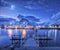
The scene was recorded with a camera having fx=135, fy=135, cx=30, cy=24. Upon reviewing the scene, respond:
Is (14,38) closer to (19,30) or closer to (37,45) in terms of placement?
(19,30)

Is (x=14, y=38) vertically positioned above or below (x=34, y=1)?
below

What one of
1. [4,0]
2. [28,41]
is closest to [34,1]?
[4,0]

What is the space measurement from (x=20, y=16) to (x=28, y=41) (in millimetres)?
470

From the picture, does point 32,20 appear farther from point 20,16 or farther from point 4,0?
point 4,0

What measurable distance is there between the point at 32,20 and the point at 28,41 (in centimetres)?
38

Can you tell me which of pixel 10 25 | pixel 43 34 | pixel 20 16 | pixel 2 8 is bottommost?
pixel 43 34

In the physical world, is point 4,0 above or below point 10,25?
above

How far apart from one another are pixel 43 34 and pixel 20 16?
0.52 meters

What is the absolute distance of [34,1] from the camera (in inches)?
94.5

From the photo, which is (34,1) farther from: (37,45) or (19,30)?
(37,45)

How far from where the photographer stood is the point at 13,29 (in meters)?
2.44

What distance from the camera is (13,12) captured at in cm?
Answer: 243

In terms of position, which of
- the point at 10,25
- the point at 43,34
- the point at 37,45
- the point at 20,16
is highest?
the point at 20,16

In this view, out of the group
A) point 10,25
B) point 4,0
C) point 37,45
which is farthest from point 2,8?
point 37,45
